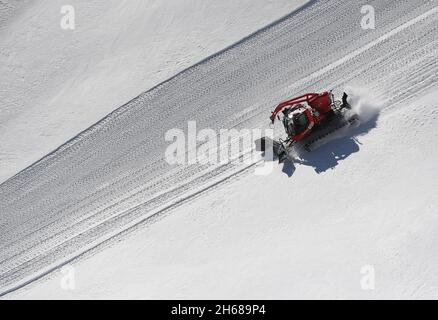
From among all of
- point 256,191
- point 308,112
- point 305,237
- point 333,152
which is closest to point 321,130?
point 333,152

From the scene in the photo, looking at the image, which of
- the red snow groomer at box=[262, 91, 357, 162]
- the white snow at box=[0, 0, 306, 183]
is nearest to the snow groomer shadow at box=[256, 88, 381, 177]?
the red snow groomer at box=[262, 91, 357, 162]

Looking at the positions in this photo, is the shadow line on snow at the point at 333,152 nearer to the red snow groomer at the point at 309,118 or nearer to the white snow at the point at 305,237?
the white snow at the point at 305,237

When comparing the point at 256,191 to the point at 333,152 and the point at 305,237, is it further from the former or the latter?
the point at 333,152

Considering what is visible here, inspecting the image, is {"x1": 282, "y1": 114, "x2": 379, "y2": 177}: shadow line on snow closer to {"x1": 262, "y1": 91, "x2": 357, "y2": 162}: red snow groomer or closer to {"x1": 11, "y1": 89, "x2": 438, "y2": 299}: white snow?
{"x1": 11, "y1": 89, "x2": 438, "y2": 299}: white snow

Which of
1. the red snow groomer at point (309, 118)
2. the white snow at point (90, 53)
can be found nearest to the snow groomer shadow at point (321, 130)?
the red snow groomer at point (309, 118)

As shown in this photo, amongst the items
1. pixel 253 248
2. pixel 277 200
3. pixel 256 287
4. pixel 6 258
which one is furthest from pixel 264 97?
pixel 6 258

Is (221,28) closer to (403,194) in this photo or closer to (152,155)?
(152,155)

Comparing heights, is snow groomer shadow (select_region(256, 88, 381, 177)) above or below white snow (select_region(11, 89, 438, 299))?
above
